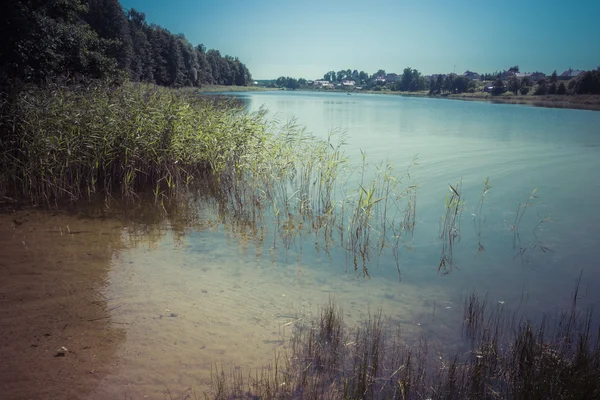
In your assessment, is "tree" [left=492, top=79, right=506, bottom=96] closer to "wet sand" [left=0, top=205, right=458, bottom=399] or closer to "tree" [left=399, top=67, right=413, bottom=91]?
"tree" [left=399, top=67, right=413, bottom=91]

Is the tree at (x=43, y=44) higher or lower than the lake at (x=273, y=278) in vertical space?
higher

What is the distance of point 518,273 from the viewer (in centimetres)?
665

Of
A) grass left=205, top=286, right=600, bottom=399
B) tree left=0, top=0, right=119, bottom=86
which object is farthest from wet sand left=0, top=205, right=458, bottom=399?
tree left=0, top=0, right=119, bottom=86

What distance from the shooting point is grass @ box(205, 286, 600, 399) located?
135 inches

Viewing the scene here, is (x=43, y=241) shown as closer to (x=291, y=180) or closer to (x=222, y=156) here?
(x=222, y=156)

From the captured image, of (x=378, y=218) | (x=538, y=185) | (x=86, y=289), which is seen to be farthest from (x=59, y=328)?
(x=538, y=185)

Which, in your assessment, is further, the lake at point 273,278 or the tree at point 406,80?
the tree at point 406,80

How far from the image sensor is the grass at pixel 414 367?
11.2ft

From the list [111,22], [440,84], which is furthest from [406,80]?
[111,22]

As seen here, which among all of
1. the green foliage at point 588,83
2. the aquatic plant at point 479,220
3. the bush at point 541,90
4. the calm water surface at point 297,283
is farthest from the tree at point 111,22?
the bush at point 541,90

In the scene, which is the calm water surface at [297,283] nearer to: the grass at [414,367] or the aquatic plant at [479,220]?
the aquatic plant at [479,220]

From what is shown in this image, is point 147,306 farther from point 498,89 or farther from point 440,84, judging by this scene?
point 440,84

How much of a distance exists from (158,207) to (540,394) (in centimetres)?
823

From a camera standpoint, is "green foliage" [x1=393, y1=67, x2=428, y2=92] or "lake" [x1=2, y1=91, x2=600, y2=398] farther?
"green foliage" [x1=393, y1=67, x2=428, y2=92]
